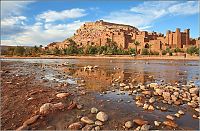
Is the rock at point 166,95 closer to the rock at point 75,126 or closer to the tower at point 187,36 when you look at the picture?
the rock at point 75,126

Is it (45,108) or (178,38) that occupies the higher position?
(178,38)

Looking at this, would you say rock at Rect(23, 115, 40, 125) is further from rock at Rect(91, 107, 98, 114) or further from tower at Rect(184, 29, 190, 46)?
tower at Rect(184, 29, 190, 46)

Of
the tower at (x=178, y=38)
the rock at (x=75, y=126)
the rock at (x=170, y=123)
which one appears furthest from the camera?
the tower at (x=178, y=38)

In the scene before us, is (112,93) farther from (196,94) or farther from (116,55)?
(116,55)

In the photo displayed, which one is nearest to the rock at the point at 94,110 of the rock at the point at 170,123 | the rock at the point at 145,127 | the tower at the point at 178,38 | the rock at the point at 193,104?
the rock at the point at 145,127

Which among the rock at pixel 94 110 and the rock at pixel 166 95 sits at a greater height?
the rock at pixel 166 95

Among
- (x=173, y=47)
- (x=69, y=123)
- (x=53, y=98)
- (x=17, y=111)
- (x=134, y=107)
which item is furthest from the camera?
(x=173, y=47)

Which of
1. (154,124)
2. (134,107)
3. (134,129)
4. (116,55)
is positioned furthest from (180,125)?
(116,55)

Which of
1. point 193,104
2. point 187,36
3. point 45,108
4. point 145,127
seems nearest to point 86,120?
point 45,108

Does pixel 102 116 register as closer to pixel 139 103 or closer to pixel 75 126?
pixel 75 126

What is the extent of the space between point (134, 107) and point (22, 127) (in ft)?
11.6

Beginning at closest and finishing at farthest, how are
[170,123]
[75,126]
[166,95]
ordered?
[75,126]
[170,123]
[166,95]

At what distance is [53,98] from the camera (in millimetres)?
8547

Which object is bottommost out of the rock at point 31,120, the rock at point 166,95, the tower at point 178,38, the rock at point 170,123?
the rock at point 170,123
